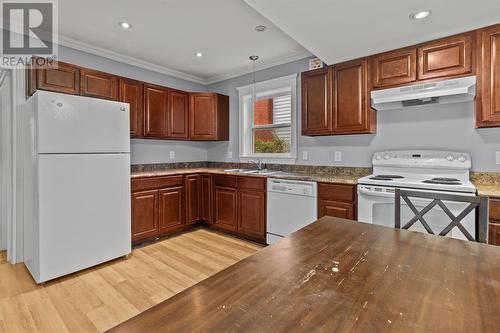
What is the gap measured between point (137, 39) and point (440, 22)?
3.06m

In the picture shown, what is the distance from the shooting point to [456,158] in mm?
2412

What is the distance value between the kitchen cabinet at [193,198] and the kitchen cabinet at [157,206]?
0.28 ft

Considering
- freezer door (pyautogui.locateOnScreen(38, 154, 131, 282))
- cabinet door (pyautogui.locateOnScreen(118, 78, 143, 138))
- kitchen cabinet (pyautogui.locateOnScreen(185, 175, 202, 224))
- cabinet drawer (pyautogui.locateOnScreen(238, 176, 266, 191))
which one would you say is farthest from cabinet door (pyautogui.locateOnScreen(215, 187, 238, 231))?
cabinet door (pyautogui.locateOnScreen(118, 78, 143, 138))

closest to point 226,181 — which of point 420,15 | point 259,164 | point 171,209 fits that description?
point 259,164

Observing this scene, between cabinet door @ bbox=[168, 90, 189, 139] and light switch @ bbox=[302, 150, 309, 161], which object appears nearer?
light switch @ bbox=[302, 150, 309, 161]

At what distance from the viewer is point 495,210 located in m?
1.82

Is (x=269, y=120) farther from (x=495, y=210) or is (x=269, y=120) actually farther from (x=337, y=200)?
(x=495, y=210)

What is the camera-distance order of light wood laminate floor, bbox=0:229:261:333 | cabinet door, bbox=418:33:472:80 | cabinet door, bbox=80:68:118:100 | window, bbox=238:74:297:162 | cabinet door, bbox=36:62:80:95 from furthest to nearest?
window, bbox=238:74:297:162 < cabinet door, bbox=80:68:118:100 < cabinet door, bbox=36:62:80:95 < cabinet door, bbox=418:33:472:80 < light wood laminate floor, bbox=0:229:261:333

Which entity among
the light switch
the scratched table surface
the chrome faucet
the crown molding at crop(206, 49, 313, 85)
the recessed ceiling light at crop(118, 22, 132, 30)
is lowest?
the scratched table surface

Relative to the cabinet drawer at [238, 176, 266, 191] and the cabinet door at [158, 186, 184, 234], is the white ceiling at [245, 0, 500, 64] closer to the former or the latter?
the cabinet drawer at [238, 176, 266, 191]

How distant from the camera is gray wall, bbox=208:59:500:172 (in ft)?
7.75

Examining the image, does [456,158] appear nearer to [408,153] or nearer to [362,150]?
[408,153]

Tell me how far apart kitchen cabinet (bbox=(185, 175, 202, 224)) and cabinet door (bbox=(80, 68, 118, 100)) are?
57.2 inches

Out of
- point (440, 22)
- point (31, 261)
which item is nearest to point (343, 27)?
point (440, 22)
